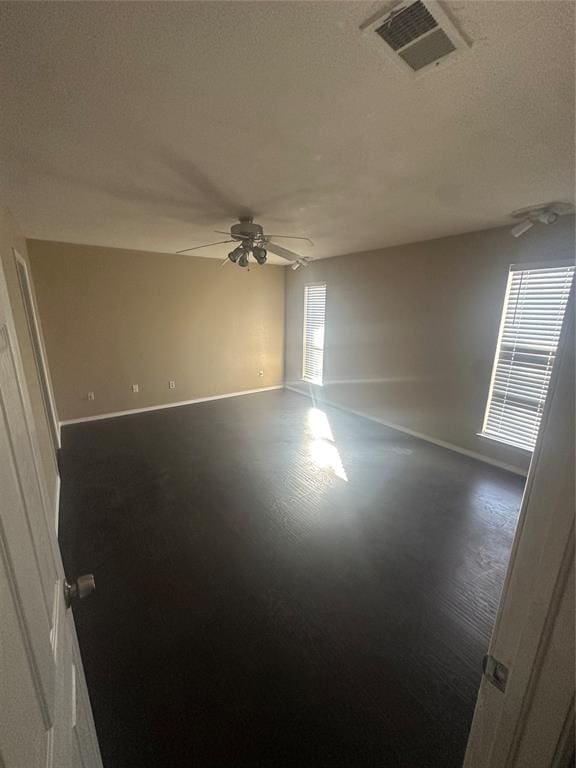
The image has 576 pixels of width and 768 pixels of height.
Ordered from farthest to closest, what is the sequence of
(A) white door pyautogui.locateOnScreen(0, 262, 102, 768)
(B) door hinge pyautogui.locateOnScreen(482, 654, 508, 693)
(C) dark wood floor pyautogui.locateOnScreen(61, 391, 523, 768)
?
(C) dark wood floor pyautogui.locateOnScreen(61, 391, 523, 768), (B) door hinge pyautogui.locateOnScreen(482, 654, 508, 693), (A) white door pyautogui.locateOnScreen(0, 262, 102, 768)

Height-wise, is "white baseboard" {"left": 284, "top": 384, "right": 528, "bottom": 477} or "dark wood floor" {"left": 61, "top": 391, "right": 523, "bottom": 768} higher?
"white baseboard" {"left": 284, "top": 384, "right": 528, "bottom": 477}

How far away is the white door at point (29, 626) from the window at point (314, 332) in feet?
16.0

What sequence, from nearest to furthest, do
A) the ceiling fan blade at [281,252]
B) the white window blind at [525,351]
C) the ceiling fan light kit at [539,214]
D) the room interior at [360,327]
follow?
the room interior at [360,327] → the ceiling fan light kit at [539,214] → the ceiling fan blade at [281,252] → the white window blind at [525,351]

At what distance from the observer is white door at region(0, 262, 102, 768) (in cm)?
42

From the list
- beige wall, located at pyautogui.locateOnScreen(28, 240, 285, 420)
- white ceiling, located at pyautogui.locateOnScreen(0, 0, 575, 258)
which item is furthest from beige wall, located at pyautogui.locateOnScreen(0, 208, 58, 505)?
beige wall, located at pyautogui.locateOnScreen(28, 240, 285, 420)

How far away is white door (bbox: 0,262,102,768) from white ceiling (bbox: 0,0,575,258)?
36.2 inches

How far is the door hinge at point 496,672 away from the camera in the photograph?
66 centimetres

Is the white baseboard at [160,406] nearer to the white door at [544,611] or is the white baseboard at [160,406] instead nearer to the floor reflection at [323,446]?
the floor reflection at [323,446]

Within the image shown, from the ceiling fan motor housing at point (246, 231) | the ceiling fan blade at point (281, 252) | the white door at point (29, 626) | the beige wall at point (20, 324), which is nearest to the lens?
the white door at point (29, 626)

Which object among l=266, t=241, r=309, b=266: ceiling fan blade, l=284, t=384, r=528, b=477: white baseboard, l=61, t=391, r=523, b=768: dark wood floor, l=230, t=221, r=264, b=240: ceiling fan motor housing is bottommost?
l=61, t=391, r=523, b=768: dark wood floor

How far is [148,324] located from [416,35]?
4617mm

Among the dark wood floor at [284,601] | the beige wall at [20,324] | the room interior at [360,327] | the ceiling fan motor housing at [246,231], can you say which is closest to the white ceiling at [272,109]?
the room interior at [360,327]

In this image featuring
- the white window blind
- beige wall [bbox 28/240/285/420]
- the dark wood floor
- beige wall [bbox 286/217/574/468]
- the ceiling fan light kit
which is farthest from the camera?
beige wall [bbox 28/240/285/420]

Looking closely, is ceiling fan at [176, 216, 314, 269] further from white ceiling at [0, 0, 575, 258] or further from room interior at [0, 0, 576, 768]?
white ceiling at [0, 0, 575, 258]
